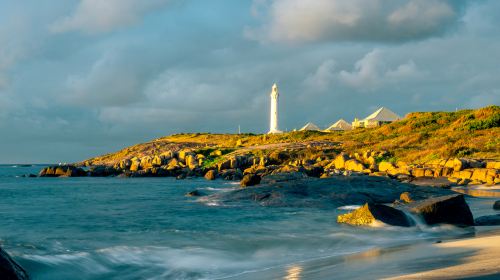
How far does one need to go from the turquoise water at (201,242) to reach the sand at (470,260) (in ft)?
3.20

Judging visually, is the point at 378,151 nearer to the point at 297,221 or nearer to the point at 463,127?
the point at 463,127

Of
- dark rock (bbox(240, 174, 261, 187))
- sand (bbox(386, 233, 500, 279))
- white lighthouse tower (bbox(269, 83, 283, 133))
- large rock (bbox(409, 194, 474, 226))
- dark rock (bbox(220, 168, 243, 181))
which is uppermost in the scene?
white lighthouse tower (bbox(269, 83, 283, 133))

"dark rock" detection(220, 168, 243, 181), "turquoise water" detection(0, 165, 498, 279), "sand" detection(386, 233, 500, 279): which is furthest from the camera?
"dark rock" detection(220, 168, 243, 181)

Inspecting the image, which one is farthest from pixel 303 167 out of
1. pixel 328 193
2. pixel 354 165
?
pixel 328 193

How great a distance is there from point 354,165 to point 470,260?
107ft

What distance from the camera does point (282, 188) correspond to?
72.8 ft

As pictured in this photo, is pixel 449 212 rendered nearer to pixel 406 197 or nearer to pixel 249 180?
pixel 406 197

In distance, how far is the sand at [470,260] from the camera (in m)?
6.46

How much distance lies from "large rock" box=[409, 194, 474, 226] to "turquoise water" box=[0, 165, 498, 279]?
0.38 m

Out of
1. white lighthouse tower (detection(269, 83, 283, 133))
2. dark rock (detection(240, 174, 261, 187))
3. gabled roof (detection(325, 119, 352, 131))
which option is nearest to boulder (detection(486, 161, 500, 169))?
dark rock (detection(240, 174, 261, 187))

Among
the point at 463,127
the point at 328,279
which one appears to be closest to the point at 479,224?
the point at 328,279

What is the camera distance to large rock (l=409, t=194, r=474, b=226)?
14.5 meters

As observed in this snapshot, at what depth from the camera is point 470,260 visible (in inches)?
311

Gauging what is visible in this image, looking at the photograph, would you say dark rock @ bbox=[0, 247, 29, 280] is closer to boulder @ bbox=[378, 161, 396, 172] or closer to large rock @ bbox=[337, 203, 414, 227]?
large rock @ bbox=[337, 203, 414, 227]
